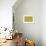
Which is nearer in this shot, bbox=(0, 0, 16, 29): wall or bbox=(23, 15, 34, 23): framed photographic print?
bbox=(0, 0, 16, 29): wall

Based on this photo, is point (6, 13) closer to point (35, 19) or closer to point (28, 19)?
point (28, 19)

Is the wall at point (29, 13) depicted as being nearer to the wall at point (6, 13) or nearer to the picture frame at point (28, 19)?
the picture frame at point (28, 19)

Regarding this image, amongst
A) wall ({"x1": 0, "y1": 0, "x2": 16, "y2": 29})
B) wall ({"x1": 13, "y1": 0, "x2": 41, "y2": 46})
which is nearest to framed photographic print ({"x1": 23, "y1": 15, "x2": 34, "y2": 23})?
wall ({"x1": 13, "y1": 0, "x2": 41, "y2": 46})

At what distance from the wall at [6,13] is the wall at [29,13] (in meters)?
0.99

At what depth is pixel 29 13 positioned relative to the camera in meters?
4.84

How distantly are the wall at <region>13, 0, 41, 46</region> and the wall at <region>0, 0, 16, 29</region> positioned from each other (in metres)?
0.99

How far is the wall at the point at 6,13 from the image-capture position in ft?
12.4

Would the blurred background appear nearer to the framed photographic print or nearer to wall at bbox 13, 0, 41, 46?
wall at bbox 13, 0, 41, 46

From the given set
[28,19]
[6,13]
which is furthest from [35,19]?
[6,13]

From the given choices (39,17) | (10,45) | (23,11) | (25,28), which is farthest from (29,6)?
(10,45)

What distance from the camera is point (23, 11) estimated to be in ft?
15.9

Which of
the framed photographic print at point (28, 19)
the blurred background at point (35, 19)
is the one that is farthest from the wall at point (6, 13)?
the framed photographic print at point (28, 19)

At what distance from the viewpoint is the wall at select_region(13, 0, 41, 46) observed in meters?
4.82

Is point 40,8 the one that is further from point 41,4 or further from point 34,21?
point 34,21
